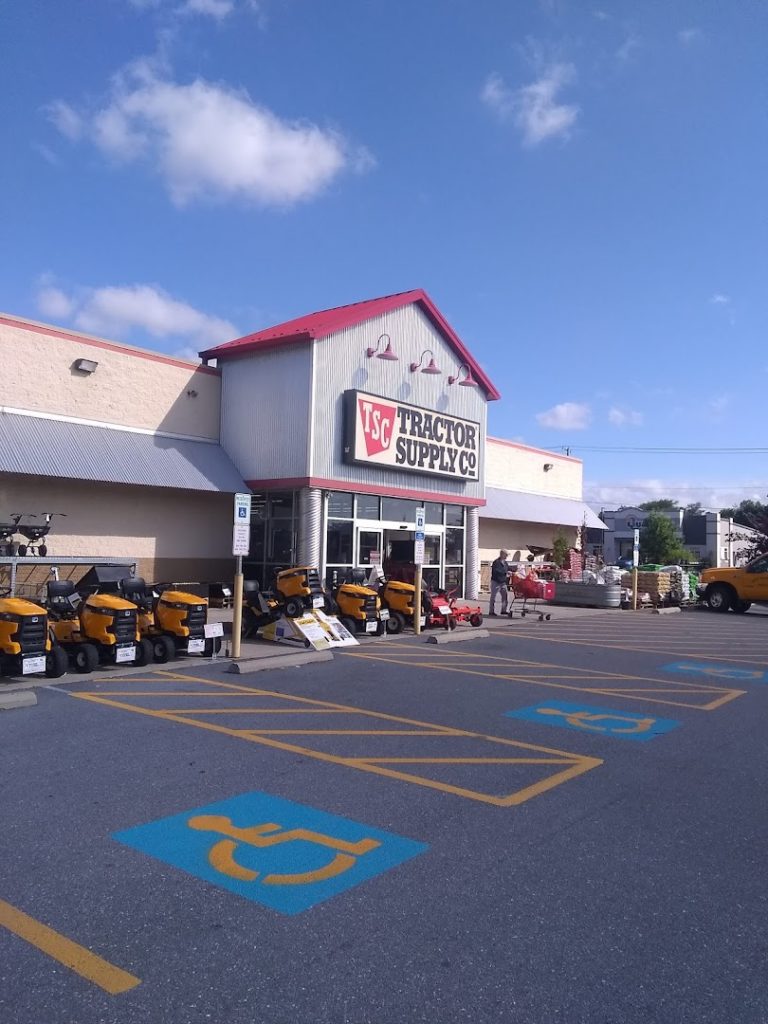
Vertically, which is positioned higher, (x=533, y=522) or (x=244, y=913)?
(x=533, y=522)

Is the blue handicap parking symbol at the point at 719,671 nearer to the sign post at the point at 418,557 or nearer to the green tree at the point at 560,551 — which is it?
the sign post at the point at 418,557

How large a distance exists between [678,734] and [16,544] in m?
13.1

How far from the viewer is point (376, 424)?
74.2ft

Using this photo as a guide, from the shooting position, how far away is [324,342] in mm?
21422

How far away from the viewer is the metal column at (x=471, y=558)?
26.2 m

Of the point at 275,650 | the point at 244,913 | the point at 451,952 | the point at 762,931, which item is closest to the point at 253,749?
the point at 244,913

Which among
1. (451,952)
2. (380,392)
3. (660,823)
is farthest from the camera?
(380,392)

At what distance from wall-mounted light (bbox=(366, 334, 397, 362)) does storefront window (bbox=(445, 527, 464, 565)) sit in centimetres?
596

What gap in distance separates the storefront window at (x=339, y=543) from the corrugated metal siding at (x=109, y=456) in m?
2.68

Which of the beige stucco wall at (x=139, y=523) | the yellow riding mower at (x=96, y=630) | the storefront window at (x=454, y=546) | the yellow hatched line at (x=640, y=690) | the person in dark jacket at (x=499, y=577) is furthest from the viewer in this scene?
the storefront window at (x=454, y=546)

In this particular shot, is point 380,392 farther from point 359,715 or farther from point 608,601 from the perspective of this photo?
point 359,715

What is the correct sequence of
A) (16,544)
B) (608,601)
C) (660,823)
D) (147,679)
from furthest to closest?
(608,601), (16,544), (147,679), (660,823)

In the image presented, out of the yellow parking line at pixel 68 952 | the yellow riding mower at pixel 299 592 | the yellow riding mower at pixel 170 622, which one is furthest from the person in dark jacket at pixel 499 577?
the yellow parking line at pixel 68 952

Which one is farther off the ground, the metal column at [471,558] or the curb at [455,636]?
the metal column at [471,558]
